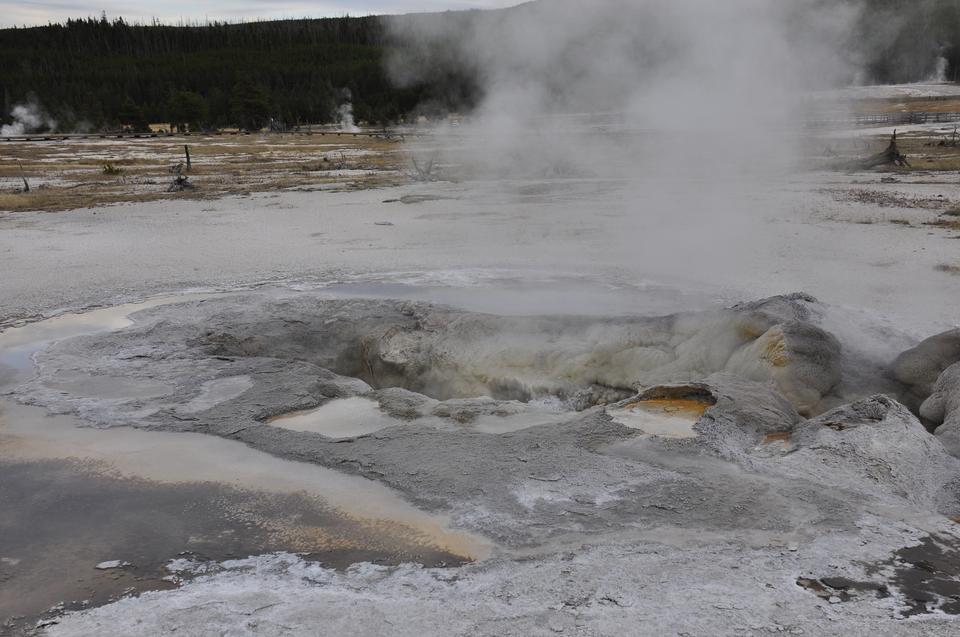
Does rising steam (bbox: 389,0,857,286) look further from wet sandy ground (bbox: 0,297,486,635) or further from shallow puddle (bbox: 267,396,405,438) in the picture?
wet sandy ground (bbox: 0,297,486,635)

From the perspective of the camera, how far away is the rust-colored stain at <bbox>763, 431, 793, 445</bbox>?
4071 millimetres

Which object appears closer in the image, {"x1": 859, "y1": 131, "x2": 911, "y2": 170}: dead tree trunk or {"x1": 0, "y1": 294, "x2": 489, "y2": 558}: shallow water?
{"x1": 0, "y1": 294, "x2": 489, "y2": 558}: shallow water

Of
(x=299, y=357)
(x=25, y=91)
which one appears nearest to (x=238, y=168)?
(x=299, y=357)

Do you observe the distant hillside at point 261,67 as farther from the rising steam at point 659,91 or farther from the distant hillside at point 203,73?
the rising steam at point 659,91

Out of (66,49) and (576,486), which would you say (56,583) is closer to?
(576,486)

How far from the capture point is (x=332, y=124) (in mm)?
57781

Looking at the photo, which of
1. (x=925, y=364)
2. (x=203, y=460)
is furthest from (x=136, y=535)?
(x=925, y=364)

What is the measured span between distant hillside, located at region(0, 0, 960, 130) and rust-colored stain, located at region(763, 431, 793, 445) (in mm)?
7521

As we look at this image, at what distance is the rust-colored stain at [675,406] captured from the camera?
14.3 feet

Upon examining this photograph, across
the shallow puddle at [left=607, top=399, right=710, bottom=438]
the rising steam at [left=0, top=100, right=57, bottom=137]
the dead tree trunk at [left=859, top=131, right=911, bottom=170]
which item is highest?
the rising steam at [left=0, top=100, right=57, bottom=137]

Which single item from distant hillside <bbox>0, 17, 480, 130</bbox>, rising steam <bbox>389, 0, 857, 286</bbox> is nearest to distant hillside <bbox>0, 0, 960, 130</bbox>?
distant hillside <bbox>0, 17, 480, 130</bbox>

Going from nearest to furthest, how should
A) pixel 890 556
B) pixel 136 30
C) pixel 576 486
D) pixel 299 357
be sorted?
pixel 890 556 < pixel 576 486 < pixel 299 357 < pixel 136 30

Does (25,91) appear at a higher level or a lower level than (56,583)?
higher

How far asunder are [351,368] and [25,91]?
236 feet
